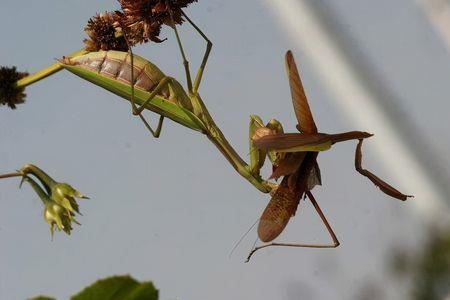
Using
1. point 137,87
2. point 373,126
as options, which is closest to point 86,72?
point 137,87

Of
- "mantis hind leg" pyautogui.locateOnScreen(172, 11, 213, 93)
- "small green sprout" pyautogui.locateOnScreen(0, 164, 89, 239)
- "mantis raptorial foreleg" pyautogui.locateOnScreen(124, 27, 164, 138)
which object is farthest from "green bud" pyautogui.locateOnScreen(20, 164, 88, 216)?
"mantis hind leg" pyautogui.locateOnScreen(172, 11, 213, 93)

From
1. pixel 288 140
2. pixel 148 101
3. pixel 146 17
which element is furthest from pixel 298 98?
pixel 148 101

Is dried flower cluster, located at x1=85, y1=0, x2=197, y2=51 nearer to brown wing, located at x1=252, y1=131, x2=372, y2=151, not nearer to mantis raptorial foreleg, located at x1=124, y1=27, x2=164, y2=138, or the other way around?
mantis raptorial foreleg, located at x1=124, y1=27, x2=164, y2=138

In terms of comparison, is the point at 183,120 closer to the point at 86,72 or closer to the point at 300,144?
the point at 86,72

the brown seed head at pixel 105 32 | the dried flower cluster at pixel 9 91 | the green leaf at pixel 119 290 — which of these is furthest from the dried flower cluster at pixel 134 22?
the green leaf at pixel 119 290

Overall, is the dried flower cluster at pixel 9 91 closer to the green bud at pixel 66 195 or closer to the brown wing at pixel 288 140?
the green bud at pixel 66 195

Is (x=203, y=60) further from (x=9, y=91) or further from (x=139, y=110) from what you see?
(x=9, y=91)
